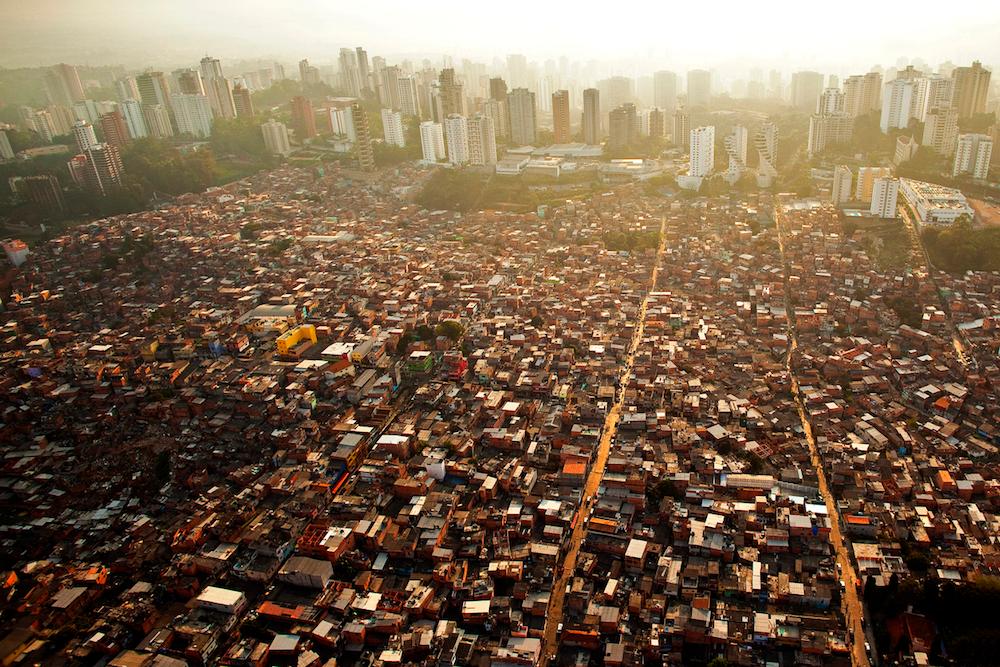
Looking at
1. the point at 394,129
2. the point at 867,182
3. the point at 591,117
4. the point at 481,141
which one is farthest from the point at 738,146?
the point at 394,129

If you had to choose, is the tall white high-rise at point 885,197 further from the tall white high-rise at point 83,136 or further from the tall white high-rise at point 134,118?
the tall white high-rise at point 134,118

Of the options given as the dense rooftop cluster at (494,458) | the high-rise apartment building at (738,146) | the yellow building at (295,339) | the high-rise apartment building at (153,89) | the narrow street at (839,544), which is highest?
the high-rise apartment building at (153,89)

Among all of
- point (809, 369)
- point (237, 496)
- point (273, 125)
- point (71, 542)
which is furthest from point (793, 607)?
point (273, 125)

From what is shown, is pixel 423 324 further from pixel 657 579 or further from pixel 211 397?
pixel 657 579

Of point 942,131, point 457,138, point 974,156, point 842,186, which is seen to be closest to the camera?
point 842,186

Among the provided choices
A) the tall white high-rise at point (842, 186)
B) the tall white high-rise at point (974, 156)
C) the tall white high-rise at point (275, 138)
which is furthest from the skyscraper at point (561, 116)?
the tall white high-rise at point (974, 156)

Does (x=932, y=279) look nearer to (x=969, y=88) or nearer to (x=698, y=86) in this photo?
(x=969, y=88)
